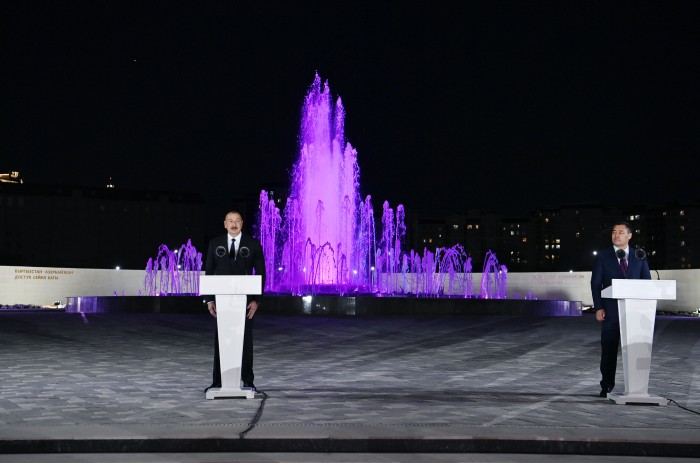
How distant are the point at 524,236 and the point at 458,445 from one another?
17193 centimetres

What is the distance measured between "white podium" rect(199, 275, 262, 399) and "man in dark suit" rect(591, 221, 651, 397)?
379 centimetres

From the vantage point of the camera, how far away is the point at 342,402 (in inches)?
322

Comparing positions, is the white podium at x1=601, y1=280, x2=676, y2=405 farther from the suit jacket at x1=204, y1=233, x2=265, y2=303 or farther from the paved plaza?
the suit jacket at x1=204, y1=233, x2=265, y2=303

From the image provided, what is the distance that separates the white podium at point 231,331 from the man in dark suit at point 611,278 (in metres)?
3.79

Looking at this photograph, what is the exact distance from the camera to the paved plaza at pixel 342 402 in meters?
6.18

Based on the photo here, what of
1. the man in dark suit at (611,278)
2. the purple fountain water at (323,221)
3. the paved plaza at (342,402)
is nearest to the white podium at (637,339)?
the paved plaza at (342,402)

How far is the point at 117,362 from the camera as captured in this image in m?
12.2

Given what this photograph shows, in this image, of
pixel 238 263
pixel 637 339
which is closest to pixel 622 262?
pixel 637 339

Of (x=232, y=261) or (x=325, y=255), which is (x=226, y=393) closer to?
(x=232, y=261)

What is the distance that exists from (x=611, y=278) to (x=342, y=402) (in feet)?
10.8

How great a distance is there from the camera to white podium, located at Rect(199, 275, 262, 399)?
26.7 ft

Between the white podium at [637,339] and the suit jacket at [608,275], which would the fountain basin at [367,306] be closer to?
the suit jacket at [608,275]

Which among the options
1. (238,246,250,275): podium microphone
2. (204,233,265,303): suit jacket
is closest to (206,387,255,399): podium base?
(204,233,265,303): suit jacket

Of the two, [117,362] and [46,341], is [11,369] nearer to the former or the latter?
[117,362]
